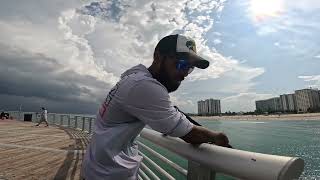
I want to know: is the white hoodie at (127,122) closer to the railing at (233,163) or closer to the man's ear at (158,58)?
the man's ear at (158,58)

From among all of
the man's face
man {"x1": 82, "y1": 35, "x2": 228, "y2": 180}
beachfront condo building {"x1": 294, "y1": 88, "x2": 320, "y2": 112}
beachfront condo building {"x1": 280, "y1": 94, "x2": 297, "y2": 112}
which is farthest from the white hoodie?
beachfront condo building {"x1": 280, "y1": 94, "x2": 297, "y2": 112}

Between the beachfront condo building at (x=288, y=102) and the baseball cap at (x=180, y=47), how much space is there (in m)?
188

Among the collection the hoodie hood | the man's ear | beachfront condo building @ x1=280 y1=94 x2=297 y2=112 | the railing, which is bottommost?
the railing

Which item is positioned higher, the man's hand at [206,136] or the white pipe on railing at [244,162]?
the man's hand at [206,136]

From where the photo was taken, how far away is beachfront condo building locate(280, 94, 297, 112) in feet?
586

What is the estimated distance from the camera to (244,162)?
124cm

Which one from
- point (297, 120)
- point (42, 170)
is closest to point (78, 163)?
point (42, 170)

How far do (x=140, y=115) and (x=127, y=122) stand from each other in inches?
6.5

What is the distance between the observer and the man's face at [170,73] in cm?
185

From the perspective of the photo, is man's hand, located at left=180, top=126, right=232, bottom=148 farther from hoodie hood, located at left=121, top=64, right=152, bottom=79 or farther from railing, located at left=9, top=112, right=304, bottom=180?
hoodie hood, located at left=121, top=64, right=152, bottom=79

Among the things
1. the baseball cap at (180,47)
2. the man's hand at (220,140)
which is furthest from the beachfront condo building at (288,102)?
the man's hand at (220,140)

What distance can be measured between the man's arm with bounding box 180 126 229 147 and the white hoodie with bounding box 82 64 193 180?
5 cm

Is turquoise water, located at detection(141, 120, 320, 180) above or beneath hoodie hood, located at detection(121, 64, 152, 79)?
beneath

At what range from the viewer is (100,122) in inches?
75.1
